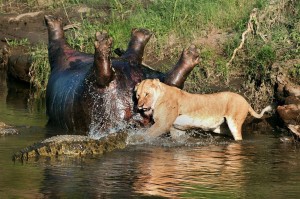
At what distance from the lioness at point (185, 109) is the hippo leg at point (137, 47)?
1.31 meters

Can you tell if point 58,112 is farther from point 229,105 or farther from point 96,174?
point 96,174

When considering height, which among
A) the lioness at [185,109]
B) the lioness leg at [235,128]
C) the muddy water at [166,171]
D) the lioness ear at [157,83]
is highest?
the lioness ear at [157,83]

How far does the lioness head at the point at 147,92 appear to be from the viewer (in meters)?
11.9

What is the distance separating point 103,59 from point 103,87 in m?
0.52

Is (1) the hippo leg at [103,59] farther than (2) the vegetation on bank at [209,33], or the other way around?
(2) the vegetation on bank at [209,33]

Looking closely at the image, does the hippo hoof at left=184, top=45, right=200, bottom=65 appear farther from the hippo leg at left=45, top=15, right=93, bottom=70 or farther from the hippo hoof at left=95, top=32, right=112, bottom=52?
the hippo leg at left=45, top=15, right=93, bottom=70

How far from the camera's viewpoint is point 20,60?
1784 cm

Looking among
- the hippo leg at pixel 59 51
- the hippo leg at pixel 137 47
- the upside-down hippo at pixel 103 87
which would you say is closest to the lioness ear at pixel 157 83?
the upside-down hippo at pixel 103 87

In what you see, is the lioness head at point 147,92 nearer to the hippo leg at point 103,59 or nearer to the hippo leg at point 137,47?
the hippo leg at point 103,59

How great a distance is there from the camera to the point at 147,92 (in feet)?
39.1

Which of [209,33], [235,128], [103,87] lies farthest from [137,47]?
[209,33]

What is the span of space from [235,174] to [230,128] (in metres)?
2.63

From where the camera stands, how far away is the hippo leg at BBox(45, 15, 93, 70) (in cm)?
1398

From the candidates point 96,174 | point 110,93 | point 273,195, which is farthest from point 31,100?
point 273,195
